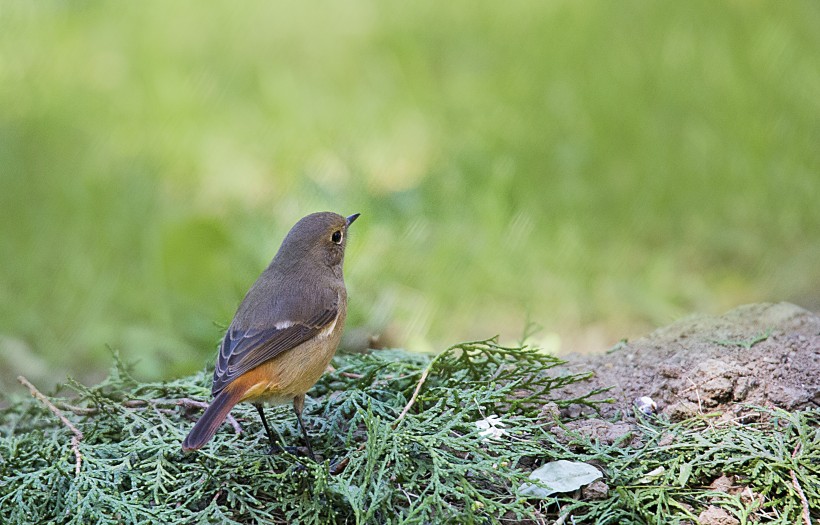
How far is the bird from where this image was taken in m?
3.59

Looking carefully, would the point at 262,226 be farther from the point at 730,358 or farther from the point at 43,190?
the point at 730,358

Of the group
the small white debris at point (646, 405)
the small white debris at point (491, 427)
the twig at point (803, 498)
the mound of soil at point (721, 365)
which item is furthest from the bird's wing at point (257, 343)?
the twig at point (803, 498)

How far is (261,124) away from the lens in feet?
26.7

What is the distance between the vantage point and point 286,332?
388cm

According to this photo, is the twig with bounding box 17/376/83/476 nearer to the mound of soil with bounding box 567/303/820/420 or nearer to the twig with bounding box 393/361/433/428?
the twig with bounding box 393/361/433/428

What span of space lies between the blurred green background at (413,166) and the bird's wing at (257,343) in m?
1.71

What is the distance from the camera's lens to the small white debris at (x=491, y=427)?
11.0ft

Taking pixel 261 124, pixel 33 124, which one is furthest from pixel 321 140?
pixel 33 124

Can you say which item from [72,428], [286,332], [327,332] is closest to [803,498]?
[327,332]

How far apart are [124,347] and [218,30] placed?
4044 mm

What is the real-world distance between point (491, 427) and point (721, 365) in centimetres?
89

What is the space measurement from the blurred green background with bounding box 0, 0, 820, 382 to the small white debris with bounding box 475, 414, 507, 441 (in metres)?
2.22

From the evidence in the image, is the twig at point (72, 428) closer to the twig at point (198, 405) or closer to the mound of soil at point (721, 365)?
the twig at point (198, 405)

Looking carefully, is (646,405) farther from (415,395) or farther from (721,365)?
(415,395)
